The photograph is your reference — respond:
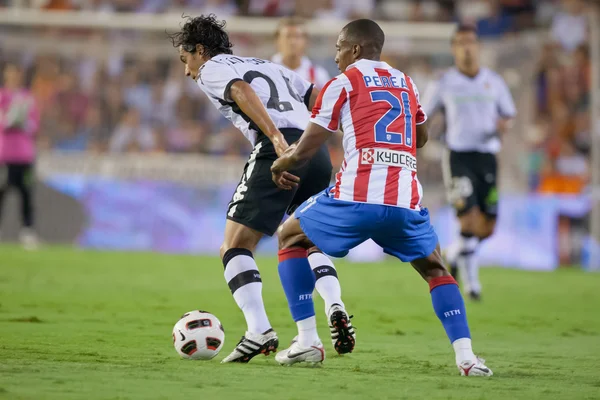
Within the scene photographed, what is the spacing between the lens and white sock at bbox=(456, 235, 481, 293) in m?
11.5

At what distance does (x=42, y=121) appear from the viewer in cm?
1838

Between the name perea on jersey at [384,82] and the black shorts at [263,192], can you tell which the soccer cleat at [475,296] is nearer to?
the black shorts at [263,192]

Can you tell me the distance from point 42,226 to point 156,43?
12.5ft

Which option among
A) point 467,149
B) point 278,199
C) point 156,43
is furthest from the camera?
point 156,43

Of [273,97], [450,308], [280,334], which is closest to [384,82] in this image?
[273,97]

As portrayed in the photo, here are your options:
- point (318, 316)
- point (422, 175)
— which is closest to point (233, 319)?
point (318, 316)

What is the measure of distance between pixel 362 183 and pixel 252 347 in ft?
4.08

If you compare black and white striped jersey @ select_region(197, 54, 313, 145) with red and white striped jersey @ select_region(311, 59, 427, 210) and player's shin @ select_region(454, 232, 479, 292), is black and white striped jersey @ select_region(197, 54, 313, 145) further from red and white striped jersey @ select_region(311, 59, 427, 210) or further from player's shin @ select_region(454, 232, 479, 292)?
player's shin @ select_region(454, 232, 479, 292)

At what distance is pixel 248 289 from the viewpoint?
633 centimetres

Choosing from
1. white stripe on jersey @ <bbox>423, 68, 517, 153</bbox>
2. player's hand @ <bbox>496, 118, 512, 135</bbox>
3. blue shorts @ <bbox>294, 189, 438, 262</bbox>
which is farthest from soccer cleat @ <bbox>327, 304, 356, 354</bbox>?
player's hand @ <bbox>496, 118, 512, 135</bbox>

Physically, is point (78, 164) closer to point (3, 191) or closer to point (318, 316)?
point (3, 191)

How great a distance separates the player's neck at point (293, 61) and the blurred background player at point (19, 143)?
24.8ft

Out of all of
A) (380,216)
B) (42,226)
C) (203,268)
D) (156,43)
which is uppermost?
(156,43)

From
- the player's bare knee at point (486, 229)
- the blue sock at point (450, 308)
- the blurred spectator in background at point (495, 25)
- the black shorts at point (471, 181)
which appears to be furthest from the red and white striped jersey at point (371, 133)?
the blurred spectator in background at point (495, 25)
